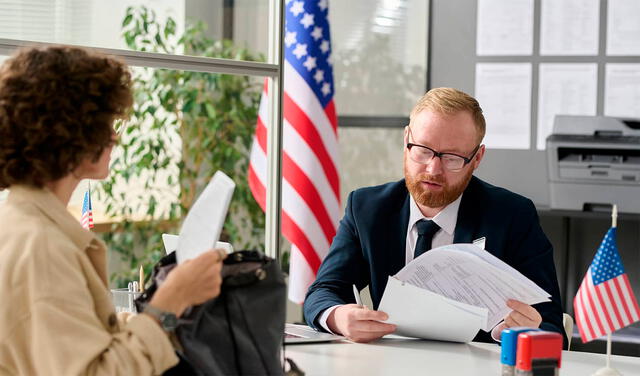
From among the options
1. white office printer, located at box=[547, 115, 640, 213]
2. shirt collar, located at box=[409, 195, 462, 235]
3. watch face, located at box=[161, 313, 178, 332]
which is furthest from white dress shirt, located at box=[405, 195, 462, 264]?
white office printer, located at box=[547, 115, 640, 213]

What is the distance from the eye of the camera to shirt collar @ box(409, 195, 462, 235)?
2193 mm

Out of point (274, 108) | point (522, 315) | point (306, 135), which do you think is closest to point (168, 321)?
point (522, 315)

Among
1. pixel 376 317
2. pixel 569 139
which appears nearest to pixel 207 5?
pixel 569 139

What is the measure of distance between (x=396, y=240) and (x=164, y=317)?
1.07 meters

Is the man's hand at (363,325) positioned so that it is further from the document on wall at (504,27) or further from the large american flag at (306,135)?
the document on wall at (504,27)

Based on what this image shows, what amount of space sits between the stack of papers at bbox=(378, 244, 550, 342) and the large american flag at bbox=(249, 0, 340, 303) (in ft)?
6.47

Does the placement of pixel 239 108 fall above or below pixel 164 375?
above

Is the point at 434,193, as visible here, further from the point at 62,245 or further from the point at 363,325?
the point at 62,245

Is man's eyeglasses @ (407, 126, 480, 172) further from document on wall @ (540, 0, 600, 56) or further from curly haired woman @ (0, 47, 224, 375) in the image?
document on wall @ (540, 0, 600, 56)

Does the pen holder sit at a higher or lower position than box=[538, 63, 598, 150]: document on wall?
lower

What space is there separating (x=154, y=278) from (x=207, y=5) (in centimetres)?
376

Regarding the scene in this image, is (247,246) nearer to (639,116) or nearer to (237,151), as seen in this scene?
(237,151)

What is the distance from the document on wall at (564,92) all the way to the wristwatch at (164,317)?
3.40 m

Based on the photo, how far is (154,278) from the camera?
4.45 feet
